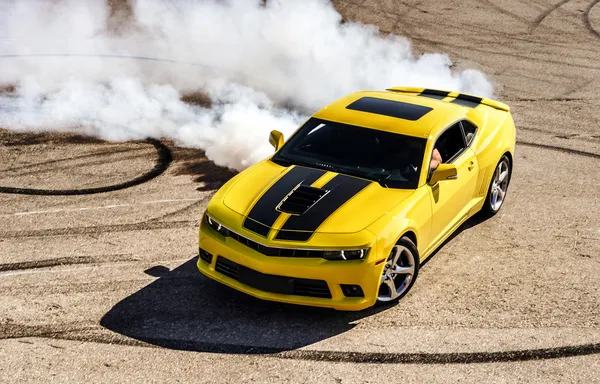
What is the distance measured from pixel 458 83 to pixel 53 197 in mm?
6681

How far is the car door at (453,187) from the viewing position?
305 inches

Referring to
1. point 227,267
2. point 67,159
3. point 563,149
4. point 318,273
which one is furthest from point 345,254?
point 563,149

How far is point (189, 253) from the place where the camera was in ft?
27.1

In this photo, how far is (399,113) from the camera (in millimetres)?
8344

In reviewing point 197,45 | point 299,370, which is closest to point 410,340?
point 299,370

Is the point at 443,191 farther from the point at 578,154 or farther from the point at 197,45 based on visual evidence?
the point at 197,45

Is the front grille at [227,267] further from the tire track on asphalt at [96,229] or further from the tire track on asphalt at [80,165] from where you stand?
the tire track on asphalt at [80,165]

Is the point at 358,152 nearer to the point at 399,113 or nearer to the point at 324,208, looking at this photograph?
the point at 399,113

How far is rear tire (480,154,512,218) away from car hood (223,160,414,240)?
1882mm

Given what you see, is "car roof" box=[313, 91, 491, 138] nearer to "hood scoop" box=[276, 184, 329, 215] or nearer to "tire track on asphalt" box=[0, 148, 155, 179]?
"hood scoop" box=[276, 184, 329, 215]

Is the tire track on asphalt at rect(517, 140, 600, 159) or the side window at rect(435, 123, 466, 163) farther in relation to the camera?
the tire track on asphalt at rect(517, 140, 600, 159)

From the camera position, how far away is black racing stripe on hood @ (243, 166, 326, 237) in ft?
22.8

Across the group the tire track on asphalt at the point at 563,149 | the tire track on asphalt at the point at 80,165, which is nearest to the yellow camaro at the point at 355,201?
the tire track on asphalt at the point at 563,149

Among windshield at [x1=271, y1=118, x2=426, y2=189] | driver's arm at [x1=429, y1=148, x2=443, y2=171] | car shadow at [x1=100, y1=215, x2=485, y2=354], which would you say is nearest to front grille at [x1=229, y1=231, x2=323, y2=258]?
car shadow at [x1=100, y1=215, x2=485, y2=354]
